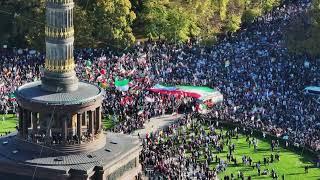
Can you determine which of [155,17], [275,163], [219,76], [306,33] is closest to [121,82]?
[219,76]

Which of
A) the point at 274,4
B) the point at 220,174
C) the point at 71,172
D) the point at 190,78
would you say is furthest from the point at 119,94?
the point at 274,4

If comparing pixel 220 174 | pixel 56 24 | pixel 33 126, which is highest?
pixel 56 24

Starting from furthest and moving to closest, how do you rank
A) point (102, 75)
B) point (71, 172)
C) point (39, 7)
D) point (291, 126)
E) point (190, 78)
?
point (39, 7)
point (190, 78)
point (102, 75)
point (291, 126)
point (71, 172)

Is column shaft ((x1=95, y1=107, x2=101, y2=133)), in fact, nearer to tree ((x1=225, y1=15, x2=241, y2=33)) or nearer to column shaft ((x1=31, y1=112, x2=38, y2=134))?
column shaft ((x1=31, y1=112, x2=38, y2=134))

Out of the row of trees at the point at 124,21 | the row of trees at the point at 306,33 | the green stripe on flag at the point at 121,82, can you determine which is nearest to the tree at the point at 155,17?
the row of trees at the point at 124,21

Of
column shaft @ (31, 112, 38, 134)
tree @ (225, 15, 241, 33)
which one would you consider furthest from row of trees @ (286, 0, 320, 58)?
column shaft @ (31, 112, 38, 134)

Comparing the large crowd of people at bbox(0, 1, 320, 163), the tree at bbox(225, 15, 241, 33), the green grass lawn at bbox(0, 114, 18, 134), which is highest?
the tree at bbox(225, 15, 241, 33)

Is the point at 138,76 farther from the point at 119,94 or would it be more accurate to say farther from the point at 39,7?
the point at 39,7
